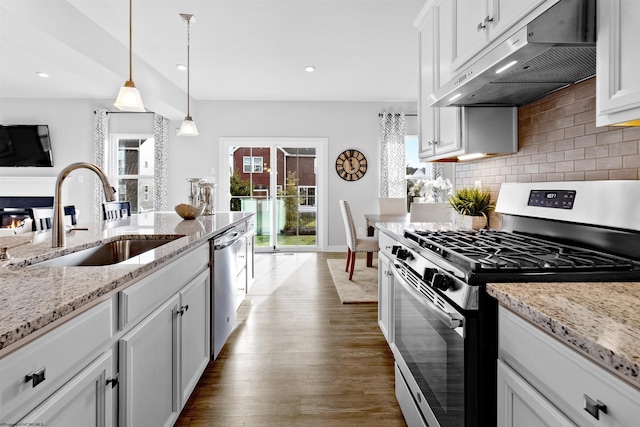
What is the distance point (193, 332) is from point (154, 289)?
623 millimetres

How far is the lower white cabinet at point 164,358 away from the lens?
A: 114 cm

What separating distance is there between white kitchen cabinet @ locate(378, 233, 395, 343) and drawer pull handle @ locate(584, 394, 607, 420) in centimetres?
143

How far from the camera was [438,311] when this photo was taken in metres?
1.25

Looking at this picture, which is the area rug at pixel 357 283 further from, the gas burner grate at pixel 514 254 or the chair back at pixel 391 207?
the gas burner grate at pixel 514 254

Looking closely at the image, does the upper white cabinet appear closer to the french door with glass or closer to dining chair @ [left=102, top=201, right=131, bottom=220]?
dining chair @ [left=102, top=201, right=131, bottom=220]

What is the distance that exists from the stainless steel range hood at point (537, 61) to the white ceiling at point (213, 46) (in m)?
1.94

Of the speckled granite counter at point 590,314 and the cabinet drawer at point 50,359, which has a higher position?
the speckled granite counter at point 590,314

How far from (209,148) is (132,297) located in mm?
5738

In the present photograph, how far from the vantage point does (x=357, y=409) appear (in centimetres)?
186

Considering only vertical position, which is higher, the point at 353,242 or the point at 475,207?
the point at 475,207

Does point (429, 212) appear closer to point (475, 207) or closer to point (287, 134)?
point (475, 207)

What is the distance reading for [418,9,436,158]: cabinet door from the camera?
2252mm

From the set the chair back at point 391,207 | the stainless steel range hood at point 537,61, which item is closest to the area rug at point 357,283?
the chair back at point 391,207

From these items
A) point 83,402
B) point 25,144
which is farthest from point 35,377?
point 25,144
